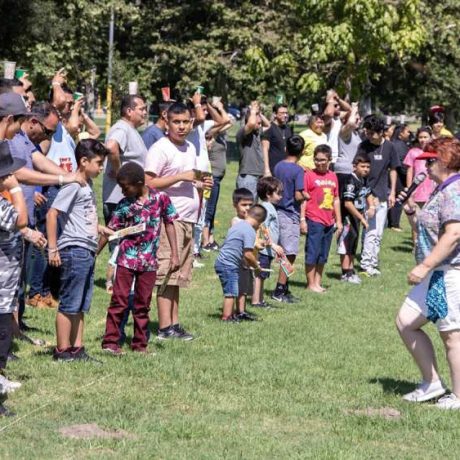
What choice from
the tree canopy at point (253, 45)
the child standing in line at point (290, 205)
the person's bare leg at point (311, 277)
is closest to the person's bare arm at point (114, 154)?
the child standing in line at point (290, 205)

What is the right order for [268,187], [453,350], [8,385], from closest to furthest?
[8,385] < [453,350] < [268,187]

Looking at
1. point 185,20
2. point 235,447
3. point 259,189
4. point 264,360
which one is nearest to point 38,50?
point 185,20

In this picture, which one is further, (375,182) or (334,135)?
(334,135)

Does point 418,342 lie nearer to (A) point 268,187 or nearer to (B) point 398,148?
(A) point 268,187

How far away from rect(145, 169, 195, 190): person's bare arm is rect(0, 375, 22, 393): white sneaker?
2.36 meters

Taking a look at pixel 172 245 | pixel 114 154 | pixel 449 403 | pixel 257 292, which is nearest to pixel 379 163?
pixel 257 292

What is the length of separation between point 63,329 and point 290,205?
189 inches

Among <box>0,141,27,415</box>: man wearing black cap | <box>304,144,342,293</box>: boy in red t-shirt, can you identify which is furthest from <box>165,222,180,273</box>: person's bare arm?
<box>304,144,342,293</box>: boy in red t-shirt

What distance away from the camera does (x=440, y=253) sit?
279 inches

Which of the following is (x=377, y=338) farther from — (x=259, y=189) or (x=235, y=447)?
(x=235, y=447)

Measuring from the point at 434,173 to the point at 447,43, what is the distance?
110 feet

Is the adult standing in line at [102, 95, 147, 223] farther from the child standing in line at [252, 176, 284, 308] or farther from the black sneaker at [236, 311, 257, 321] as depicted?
the black sneaker at [236, 311, 257, 321]

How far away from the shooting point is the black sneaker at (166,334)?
366 inches

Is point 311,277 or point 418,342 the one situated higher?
point 418,342
